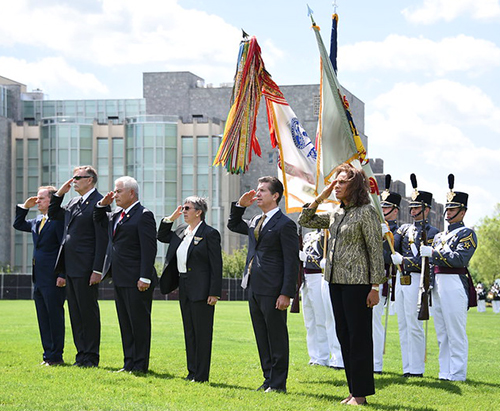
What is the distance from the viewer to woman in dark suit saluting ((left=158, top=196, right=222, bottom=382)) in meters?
11.5

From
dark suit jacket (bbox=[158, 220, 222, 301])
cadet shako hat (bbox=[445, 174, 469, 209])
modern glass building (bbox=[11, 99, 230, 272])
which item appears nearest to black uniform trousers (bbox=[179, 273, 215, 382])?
dark suit jacket (bbox=[158, 220, 222, 301])

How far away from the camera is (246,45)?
42.8 ft

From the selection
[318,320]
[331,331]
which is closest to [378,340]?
[331,331]

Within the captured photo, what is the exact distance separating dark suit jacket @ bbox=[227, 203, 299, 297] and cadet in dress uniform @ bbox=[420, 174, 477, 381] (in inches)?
Answer: 94.6

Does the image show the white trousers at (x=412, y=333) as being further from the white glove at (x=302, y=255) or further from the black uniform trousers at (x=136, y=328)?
the black uniform trousers at (x=136, y=328)

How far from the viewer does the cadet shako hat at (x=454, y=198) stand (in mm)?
12844

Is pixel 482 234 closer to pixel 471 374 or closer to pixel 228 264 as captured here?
pixel 228 264

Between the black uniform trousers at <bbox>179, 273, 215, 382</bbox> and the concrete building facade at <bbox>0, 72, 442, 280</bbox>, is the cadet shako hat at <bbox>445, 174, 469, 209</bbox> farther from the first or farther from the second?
the concrete building facade at <bbox>0, 72, 442, 280</bbox>

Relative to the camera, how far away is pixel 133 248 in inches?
478

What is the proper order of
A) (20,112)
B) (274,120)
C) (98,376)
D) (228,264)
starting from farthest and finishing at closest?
1. (20,112)
2. (228,264)
3. (274,120)
4. (98,376)

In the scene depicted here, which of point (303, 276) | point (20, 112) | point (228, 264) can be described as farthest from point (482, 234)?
point (303, 276)

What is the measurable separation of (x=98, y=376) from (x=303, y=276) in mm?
4338

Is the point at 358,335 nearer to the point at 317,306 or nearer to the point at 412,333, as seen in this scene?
the point at 412,333

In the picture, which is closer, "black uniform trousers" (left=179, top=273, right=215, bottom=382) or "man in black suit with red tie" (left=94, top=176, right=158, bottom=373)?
"black uniform trousers" (left=179, top=273, right=215, bottom=382)
